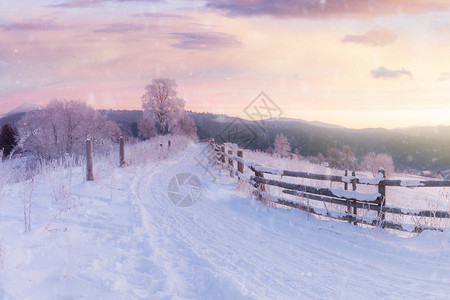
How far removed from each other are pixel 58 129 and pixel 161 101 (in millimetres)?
17086

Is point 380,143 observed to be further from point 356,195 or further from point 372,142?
point 356,195


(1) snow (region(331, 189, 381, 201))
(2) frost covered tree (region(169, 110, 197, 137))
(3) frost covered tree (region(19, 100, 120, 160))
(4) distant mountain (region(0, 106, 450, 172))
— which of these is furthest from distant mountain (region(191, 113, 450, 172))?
(1) snow (region(331, 189, 381, 201))

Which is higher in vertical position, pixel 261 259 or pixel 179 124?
pixel 179 124

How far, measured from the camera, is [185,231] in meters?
5.76

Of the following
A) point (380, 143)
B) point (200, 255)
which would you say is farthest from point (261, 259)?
point (380, 143)

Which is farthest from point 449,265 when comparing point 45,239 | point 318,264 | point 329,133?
point 329,133

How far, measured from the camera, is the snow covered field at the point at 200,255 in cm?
346

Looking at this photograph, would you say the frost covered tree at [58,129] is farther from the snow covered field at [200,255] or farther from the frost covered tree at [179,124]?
the snow covered field at [200,255]

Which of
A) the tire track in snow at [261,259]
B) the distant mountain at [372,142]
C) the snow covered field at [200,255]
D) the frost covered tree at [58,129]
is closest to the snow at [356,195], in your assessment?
the snow covered field at [200,255]

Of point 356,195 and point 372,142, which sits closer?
point 356,195

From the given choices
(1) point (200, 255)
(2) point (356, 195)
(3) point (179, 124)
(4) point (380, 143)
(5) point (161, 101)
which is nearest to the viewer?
(1) point (200, 255)

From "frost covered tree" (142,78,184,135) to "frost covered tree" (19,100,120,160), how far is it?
38.1 ft

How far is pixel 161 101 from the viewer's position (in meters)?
47.7

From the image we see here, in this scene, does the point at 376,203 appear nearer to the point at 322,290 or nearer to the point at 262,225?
the point at 262,225
